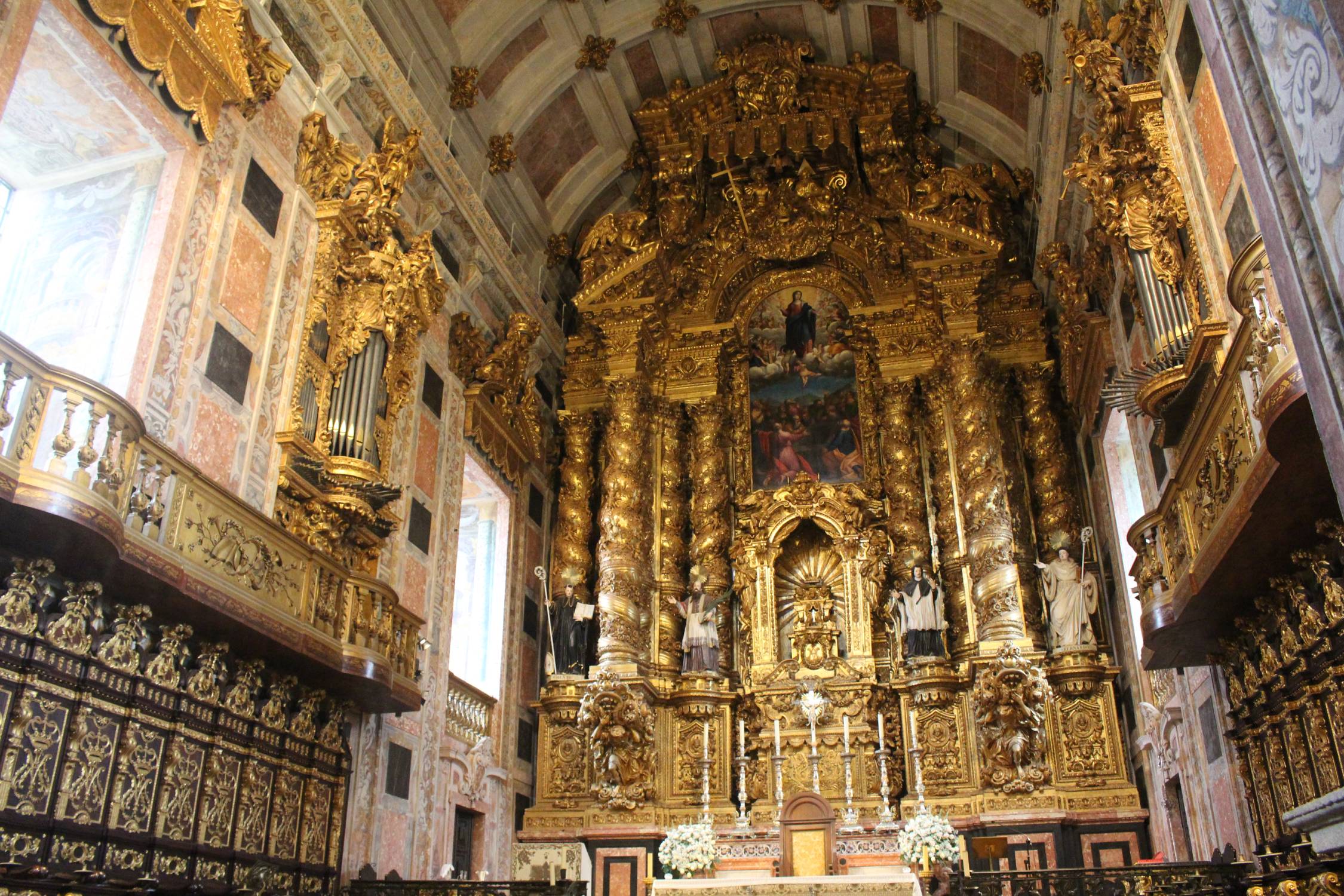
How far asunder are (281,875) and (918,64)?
14673mm

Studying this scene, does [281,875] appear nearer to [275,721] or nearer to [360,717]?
[275,721]

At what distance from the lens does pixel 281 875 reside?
9.46m

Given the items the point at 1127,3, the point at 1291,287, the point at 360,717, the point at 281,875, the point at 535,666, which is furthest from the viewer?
the point at 535,666

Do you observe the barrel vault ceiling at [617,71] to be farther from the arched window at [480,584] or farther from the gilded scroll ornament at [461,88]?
the arched window at [480,584]

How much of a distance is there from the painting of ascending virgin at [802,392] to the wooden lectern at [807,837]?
21.8ft

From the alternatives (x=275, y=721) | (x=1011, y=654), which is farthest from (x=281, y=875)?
(x=1011, y=654)

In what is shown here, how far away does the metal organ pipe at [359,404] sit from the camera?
11.1m

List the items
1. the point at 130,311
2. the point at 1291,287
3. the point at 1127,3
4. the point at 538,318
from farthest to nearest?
1. the point at 538,318
2. the point at 1127,3
3. the point at 130,311
4. the point at 1291,287

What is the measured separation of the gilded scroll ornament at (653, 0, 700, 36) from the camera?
17078 millimetres

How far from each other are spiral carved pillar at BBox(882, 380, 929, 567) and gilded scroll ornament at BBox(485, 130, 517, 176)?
6813mm

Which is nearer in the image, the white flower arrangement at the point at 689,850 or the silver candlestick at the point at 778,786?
the white flower arrangement at the point at 689,850

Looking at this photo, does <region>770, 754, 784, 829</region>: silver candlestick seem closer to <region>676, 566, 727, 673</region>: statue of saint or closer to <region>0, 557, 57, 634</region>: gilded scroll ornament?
<region>676, 566, 727, 673</region>: statue of saint

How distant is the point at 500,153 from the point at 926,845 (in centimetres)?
1129

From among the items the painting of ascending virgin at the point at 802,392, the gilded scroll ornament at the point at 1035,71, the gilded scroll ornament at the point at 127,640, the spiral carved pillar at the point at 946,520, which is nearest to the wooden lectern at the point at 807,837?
the spiral carved pillar at the point at 946,520
